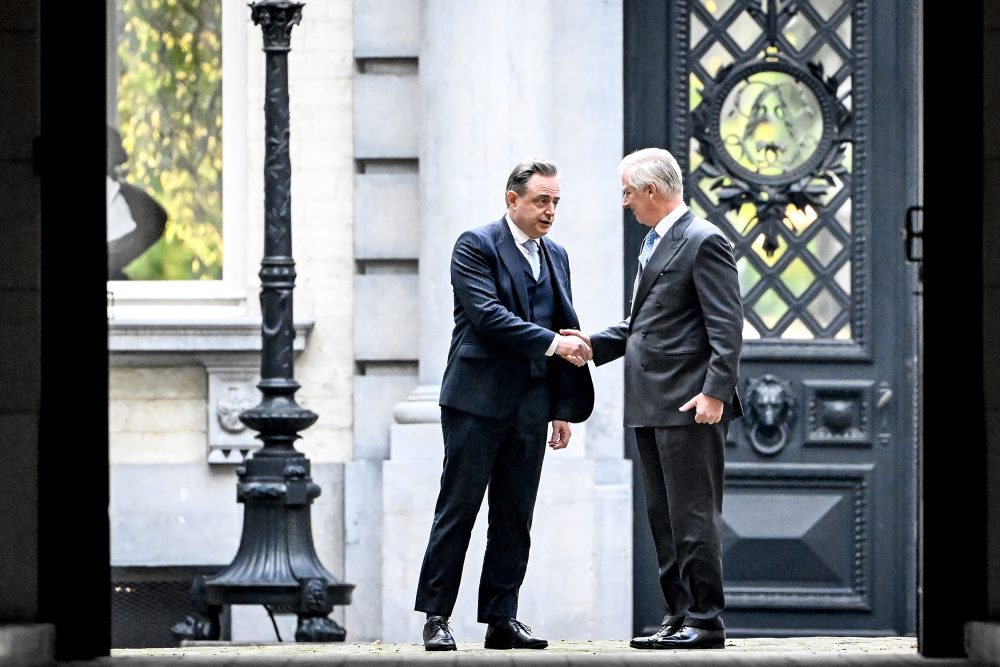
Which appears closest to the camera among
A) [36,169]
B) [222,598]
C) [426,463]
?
[36,169]

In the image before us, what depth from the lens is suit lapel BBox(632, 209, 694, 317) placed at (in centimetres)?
857

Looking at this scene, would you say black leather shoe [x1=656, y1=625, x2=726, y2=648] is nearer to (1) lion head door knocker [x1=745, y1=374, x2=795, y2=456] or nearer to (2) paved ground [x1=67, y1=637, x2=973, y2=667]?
(2) paved ground [x1=67, y1=637, x2=973, y2=667]

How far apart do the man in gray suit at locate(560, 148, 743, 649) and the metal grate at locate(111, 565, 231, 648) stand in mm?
4330

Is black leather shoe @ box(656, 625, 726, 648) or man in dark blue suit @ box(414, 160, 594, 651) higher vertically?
man in dark blue suit @ box(414, 160, 594, 651)

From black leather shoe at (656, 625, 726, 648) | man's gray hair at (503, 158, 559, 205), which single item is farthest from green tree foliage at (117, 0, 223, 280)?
black leather shoe at (656, 625, 726, 648)

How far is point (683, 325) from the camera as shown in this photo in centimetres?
855

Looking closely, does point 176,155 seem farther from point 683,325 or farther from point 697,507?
point 697,507

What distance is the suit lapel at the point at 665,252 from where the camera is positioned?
28.1 feet

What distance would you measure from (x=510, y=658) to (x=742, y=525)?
4.97 metres

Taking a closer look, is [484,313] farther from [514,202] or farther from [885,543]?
[885,543]

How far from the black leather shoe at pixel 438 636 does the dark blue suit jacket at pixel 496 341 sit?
31.7 inches

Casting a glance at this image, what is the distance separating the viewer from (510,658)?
7625 millimetres

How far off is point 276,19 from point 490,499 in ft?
10.6

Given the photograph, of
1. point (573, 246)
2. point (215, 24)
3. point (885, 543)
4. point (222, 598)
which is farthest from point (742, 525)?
point (215, 24)
